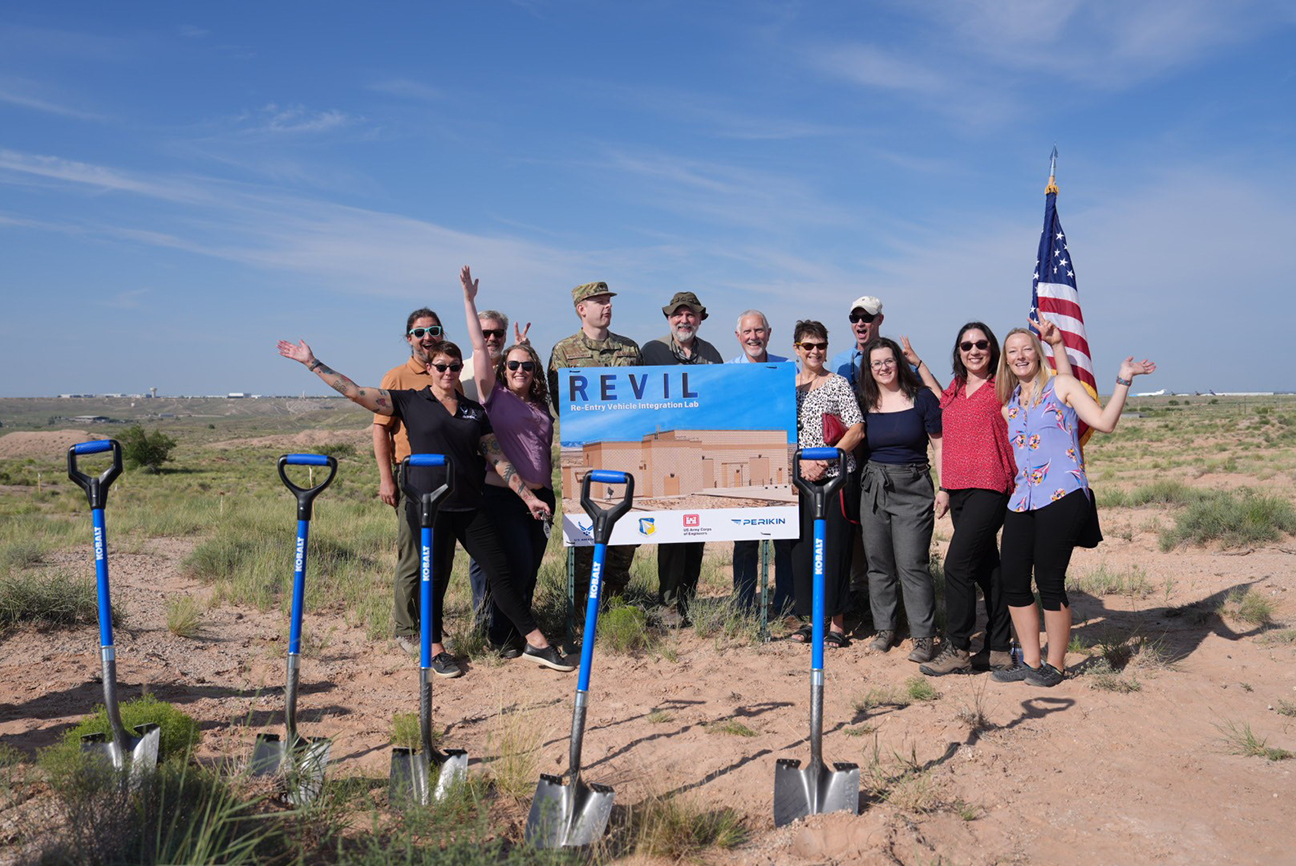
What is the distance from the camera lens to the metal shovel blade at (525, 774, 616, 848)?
11.6 ft

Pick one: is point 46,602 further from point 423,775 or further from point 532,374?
point 423,775

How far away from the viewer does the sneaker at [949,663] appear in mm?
6062

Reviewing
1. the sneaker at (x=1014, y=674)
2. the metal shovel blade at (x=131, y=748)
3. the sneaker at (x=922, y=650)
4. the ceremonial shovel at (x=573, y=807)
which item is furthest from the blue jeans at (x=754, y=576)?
the metal shovel blade at (x=131, y=748)

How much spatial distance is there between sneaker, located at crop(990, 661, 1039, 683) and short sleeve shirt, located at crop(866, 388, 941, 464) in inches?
61.5

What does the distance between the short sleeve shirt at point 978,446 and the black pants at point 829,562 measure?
2.89 feet

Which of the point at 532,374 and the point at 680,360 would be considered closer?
the point at 532,374

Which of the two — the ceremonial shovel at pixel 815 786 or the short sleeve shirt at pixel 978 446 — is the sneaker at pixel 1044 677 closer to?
the short sleeve shirt at pixel 978 446

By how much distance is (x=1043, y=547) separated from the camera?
5.52 m

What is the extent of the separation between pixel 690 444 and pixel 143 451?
1227 inches

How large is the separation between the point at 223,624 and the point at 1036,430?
269 inches

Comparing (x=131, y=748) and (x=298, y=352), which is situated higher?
(x=298, y=352)

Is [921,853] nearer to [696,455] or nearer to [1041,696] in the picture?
[1041,696]

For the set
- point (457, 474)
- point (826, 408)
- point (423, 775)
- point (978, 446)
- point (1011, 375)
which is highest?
point (1011, 375)

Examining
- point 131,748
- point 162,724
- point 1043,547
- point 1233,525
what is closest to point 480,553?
point 162,724
